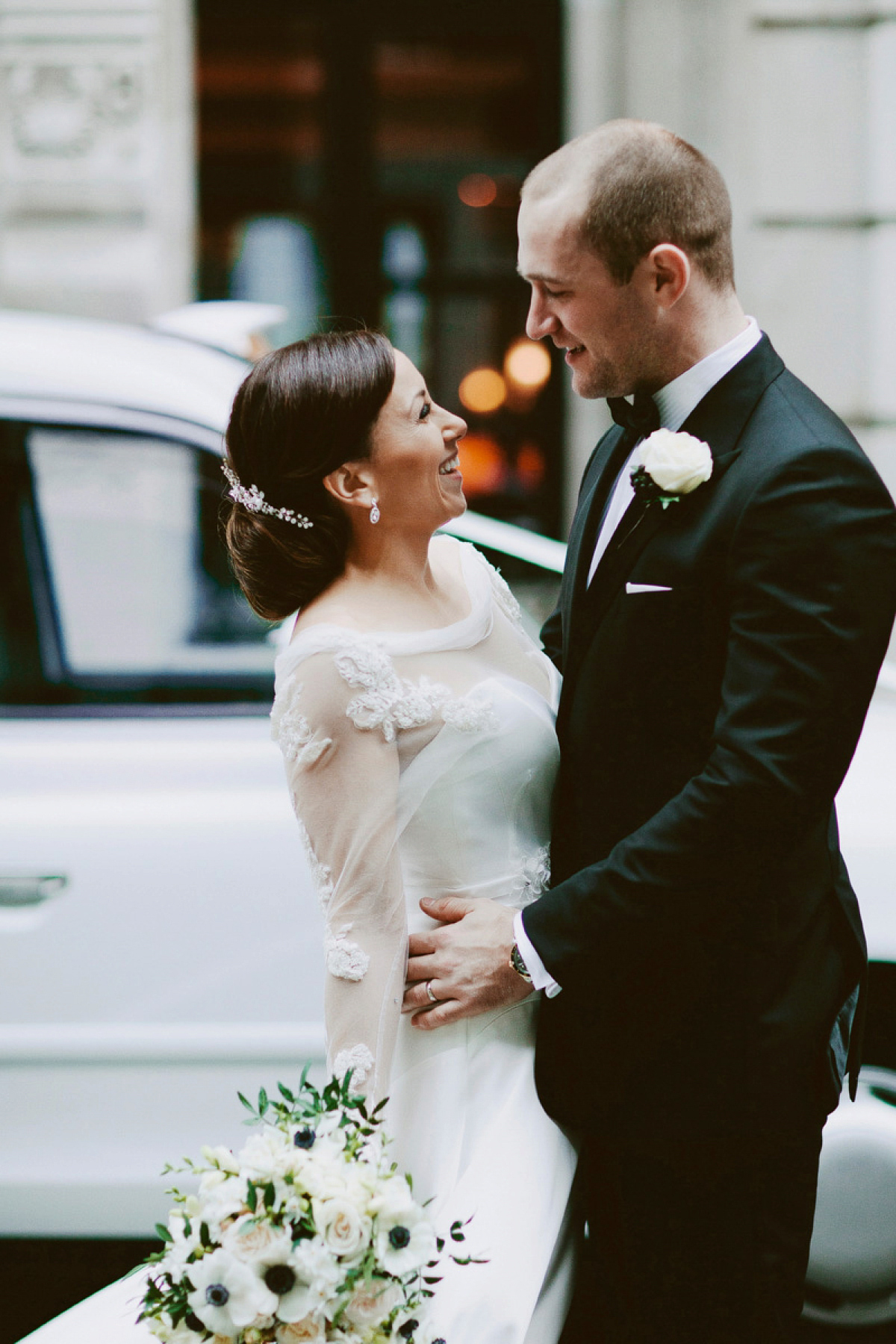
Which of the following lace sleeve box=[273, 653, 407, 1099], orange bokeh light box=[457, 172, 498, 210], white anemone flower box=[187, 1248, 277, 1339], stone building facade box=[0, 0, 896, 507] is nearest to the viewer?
white anemone flower box=[187, 1248, 277, 1339]

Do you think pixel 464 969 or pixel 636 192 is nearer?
pixel 636 192

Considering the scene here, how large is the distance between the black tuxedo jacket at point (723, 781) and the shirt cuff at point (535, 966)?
0.02 meters

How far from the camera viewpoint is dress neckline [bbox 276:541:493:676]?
6.00 feet

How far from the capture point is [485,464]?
21.0 feet

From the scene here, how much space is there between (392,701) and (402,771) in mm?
124

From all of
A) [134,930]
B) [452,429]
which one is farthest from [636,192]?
[134,930]

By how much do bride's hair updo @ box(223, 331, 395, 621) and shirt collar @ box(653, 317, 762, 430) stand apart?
0.42m

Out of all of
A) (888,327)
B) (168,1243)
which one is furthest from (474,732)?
(888,327)

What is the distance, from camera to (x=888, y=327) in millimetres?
5523

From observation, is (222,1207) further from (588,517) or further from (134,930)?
(134,930)

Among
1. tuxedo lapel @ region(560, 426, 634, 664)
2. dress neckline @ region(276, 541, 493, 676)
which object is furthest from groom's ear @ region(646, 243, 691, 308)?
dress neckline @ region(276, 541, 493, 676)

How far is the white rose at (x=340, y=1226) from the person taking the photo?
130 centimetres

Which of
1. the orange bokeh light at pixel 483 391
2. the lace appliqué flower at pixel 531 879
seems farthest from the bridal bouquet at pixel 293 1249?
the orange bokeh light at pixel 483 391

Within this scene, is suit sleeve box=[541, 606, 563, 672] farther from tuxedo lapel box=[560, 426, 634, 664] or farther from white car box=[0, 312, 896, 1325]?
white car box=[0, 312, 896, 1325]
